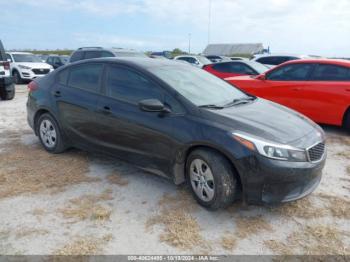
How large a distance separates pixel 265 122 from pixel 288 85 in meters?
3.98

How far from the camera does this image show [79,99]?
4.68m

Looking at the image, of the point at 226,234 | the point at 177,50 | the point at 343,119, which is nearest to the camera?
the point at 226,234

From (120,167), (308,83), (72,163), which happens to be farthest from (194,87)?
(308,83)

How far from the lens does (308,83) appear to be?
6887 mm

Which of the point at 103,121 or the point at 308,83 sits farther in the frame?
the point at 308,83

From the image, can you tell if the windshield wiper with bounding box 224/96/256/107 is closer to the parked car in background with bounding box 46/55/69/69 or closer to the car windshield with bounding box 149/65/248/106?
the car windshield with bounding box 149/65/248/106

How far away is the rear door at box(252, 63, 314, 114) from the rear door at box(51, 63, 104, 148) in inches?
169

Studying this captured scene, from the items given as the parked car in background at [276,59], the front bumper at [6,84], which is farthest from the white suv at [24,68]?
the parked car in background at [276,59]

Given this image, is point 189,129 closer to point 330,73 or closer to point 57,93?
point 57,93

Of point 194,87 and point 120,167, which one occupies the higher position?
point 194,87

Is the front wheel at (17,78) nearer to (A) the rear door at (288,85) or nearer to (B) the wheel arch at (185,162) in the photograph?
(A) the rear door at (288,85)

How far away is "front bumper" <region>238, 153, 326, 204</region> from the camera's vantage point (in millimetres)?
3152

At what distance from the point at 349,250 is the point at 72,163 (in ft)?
12.0

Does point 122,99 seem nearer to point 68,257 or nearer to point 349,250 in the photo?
point 68,257
